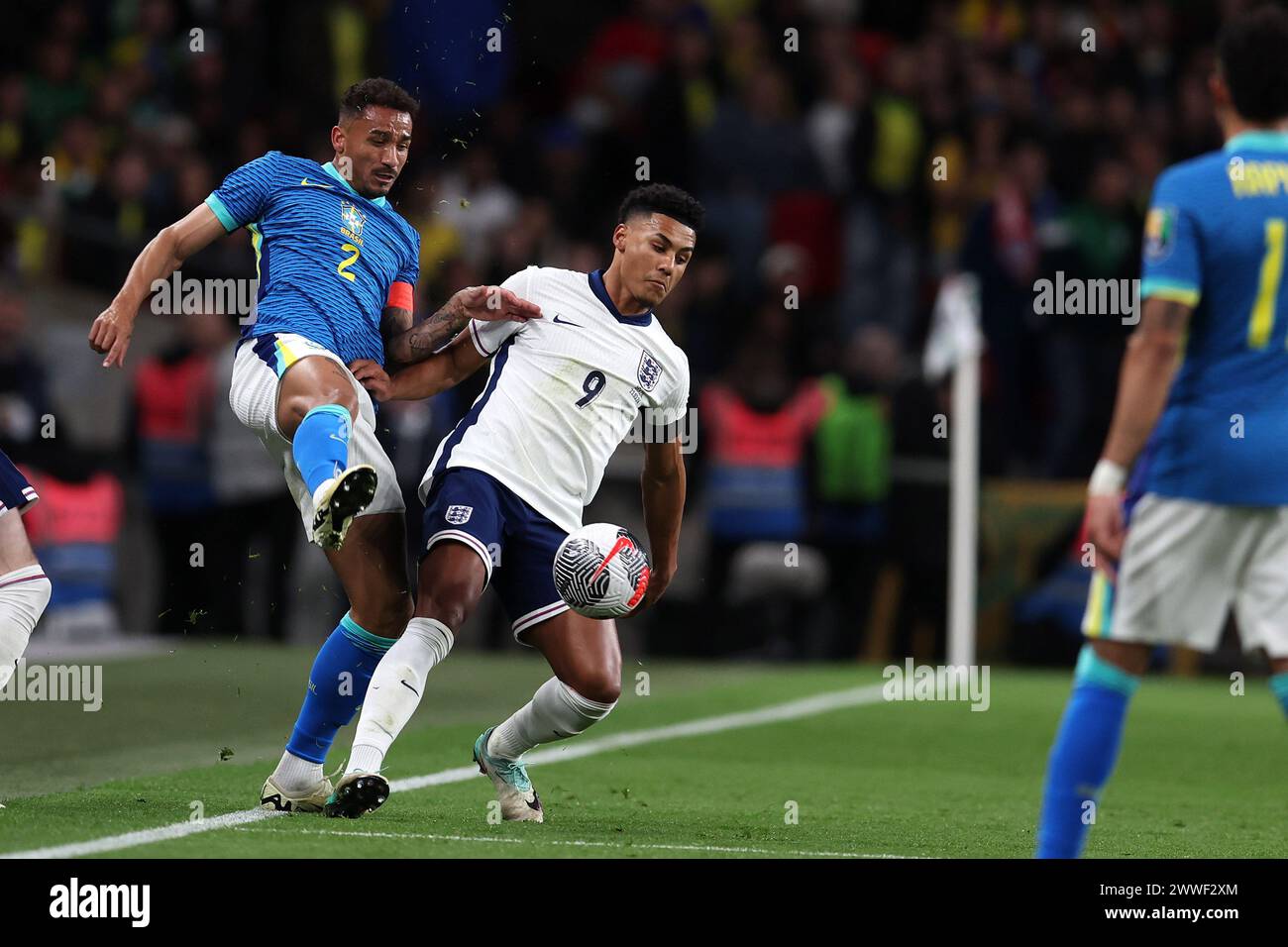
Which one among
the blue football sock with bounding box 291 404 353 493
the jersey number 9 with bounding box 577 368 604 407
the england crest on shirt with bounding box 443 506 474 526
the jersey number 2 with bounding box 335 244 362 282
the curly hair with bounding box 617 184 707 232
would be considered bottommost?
the england crest on shirt with bounding box 443 506 474 526

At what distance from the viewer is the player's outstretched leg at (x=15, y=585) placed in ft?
21.5

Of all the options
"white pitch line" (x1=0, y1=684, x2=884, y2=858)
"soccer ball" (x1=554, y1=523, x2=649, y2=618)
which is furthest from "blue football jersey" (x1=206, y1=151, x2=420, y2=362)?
"white pitch line" (x1=0, y1=684, x2=884, y2=858)

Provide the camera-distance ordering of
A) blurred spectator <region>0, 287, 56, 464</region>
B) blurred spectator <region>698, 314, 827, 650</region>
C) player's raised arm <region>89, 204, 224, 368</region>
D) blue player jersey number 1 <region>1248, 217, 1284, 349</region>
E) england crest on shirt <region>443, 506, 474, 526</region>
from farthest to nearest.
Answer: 1. blurred spectator <region>698, 314, 827, 650</region>
2. blurred spectator <region>0, 287, 56, 464</region>
3. england crest on shirt <region>443, 506, 474, 526</region>
4. player's raised arm <region>89, 204, 224, 368</region>
5. blue player jersey number 1 <region>1248, 217, 1284, 349</region>

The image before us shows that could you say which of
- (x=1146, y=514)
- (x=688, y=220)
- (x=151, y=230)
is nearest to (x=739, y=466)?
(x=151, y=230)

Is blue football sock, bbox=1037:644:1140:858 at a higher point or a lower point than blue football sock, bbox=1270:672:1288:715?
lower

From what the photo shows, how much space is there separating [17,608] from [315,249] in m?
1.56

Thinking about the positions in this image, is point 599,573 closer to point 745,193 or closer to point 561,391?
point 561,391

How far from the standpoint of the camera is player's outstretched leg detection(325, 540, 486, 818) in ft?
20.0

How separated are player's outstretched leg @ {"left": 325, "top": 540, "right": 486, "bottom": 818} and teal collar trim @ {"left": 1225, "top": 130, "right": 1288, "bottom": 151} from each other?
2.77 meters

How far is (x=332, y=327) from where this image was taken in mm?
6680

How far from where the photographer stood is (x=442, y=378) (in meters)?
6.96

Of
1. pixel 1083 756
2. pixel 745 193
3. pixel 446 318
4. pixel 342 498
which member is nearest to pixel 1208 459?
pixel 1083 756

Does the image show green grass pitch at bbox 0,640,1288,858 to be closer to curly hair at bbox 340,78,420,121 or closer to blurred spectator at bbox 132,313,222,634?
blurred spectator at bbox 132,313,222,634
